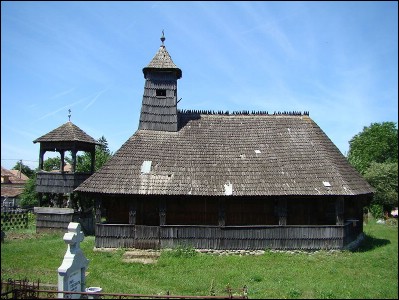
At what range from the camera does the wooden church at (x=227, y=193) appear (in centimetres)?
1711

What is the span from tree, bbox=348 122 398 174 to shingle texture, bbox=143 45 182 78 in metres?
→ 33.3

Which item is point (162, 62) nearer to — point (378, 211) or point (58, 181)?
point (58, 181)

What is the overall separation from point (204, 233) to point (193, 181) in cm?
255

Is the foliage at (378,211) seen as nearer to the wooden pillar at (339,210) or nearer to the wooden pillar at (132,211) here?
the wooden pillar at (339,210)

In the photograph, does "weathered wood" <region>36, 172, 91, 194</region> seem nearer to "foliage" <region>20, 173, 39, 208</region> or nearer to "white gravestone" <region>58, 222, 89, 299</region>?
"white gravestone" <region>58, 222, 89, 299</region>

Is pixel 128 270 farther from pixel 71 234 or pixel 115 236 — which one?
pixel 71 234

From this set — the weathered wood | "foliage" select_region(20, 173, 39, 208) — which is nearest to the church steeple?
the weathered wood

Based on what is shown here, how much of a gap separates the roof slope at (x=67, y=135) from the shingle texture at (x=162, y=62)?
18.1 ft

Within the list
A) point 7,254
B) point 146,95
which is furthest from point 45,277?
point 146,95

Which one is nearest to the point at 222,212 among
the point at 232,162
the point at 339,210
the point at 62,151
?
the point at 232,162

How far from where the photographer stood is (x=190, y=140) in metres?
20.0

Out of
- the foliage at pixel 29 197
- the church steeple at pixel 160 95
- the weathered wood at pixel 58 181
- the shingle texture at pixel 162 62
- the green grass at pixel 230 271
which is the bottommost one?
the green grass at pixel 230 271

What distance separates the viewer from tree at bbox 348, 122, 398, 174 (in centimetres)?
4812

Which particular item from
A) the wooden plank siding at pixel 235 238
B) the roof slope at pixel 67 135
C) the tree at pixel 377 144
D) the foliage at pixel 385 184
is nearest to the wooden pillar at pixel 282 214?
the wooden plank siding at pixel 235 238
